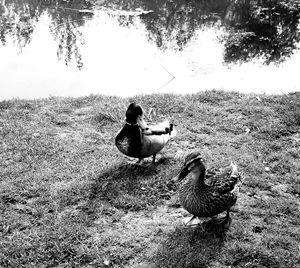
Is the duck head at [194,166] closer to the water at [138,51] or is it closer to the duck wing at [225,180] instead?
the duck wing at [225,180]

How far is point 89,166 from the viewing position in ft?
18.5

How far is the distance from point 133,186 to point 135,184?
0.06 m

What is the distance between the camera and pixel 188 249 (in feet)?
13.7

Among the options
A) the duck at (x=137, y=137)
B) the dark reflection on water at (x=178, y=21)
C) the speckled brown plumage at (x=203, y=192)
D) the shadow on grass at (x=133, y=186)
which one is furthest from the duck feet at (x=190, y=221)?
the dark reflection on water at (x=178, y=21)

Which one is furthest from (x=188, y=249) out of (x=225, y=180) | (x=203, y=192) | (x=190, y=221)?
(x=225, y=180)

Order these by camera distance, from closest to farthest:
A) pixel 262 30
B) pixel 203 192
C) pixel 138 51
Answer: pixel 203 192
pixel 138 51
pixel 262 30

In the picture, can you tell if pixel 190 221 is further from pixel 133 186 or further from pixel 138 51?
pixel 138 51

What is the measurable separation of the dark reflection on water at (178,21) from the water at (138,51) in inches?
1.1

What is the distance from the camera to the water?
8656 mm

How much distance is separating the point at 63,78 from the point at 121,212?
5041 millimetres

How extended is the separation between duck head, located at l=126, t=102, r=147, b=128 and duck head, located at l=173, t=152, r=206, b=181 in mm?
1182

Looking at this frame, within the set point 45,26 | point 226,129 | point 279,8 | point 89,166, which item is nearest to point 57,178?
point 89,166

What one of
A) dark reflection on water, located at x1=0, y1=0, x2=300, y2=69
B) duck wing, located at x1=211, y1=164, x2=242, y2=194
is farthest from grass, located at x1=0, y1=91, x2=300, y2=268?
dark reflection on water, located at x1=0, y1=0, x2=300, y2=69

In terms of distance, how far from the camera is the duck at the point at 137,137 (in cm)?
520
